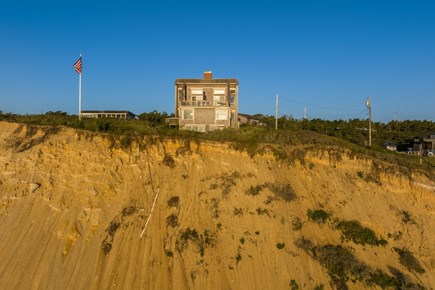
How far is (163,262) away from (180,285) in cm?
150

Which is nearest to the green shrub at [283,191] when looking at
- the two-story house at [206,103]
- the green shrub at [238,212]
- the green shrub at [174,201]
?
the green shrub at [238,212]

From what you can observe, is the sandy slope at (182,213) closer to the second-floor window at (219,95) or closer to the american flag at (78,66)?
the american flag at (78,66)

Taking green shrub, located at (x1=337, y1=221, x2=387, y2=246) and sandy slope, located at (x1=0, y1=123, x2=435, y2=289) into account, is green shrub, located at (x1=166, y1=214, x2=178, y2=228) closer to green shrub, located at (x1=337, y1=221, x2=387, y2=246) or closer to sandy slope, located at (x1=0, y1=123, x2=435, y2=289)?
sandy slope, located at (x1=0, y1=123, x2=435, y2=289)

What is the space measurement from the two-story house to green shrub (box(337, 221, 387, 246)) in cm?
1342

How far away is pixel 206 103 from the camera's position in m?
33.1

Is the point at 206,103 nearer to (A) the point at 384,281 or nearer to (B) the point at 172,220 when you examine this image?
(B) the point at 172,220

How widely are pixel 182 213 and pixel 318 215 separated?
24.5ft

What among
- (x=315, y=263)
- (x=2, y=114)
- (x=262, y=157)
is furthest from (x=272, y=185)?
(x=2, y=114)

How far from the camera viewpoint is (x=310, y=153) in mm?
25078

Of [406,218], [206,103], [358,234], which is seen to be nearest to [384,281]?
[358,234]

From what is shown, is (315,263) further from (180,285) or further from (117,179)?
(117,179)

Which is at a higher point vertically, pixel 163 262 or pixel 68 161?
pixel 68 161

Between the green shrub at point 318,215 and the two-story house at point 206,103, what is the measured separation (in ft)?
39.4

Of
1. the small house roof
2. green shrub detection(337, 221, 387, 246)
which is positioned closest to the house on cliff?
the small house roof
